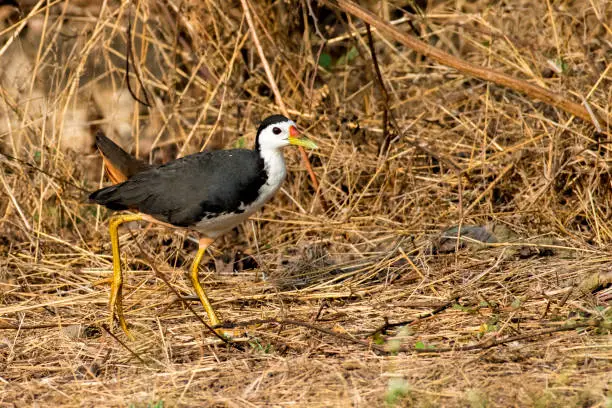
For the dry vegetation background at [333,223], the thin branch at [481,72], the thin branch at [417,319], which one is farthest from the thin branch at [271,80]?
the thin branch at [417,319]

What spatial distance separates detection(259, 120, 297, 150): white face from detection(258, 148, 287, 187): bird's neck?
0.03 metres

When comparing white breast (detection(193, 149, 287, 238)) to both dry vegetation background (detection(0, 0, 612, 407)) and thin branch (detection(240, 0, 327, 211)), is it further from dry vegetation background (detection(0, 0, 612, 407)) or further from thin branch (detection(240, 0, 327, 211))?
thin branch (detection(240, 0, 327, 211))

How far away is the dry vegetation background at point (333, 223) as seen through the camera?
11.9 ft

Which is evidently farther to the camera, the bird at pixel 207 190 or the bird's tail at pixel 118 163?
the bird's tail at pixel 118 163

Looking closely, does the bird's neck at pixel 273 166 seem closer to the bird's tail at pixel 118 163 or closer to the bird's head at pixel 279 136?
the bird's head at pixel 279 136

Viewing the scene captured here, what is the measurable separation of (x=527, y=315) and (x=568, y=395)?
0.87 m

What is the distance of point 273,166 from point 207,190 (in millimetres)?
368

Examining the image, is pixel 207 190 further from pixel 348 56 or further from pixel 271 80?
pixel 348 56

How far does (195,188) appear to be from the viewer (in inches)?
172

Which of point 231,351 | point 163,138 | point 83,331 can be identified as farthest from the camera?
point 163,138

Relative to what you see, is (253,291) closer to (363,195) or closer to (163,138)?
(363,195)

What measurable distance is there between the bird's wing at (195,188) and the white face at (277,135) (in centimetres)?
9

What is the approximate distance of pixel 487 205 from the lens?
5.45 metres

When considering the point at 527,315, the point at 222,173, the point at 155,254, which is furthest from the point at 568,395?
the point at 155,254
